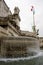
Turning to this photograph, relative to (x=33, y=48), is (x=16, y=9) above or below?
above

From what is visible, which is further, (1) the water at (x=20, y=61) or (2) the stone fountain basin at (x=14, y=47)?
(2) the stone fountain basin at (x=14, y=47)

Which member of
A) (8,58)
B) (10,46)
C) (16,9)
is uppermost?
(16,9)

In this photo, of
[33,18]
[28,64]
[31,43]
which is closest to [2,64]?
[28,64]

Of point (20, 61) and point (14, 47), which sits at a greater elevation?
point (14, 47)

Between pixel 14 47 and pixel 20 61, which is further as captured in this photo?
pixel 14 47

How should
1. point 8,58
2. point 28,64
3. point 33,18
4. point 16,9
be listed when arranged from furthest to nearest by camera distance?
1. point 33,18
2. point 16,9
3. point 8,58
4. point 28,64

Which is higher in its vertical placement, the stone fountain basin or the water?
the stone fountain basin

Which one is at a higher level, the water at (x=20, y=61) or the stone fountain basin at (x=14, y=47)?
the stone fountain basin at (x=14, y=47)

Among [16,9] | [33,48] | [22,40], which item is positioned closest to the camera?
[22,40]

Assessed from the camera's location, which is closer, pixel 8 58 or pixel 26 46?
pixel 8 58

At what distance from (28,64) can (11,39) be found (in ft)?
10.5

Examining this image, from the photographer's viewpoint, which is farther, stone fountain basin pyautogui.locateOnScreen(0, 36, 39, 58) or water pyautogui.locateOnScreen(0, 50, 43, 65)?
stone fountain basin pyautogui.locateOnScreen(0, 36, 39, 58)

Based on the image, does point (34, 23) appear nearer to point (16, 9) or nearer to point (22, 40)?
point (16, 9)

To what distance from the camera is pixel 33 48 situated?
12.6m
